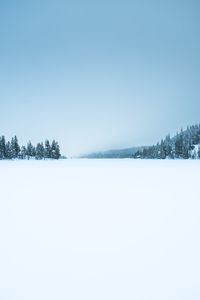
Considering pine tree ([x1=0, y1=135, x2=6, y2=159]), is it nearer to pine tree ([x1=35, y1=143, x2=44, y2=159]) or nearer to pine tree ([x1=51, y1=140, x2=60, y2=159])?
pine tree ([x1=35, y1=143, x2=44, y2=159])

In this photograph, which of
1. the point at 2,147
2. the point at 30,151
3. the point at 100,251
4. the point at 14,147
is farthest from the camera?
the point at 30,151

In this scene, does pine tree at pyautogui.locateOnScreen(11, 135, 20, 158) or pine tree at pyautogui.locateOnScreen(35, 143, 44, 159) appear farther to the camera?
pine tree at pyautogui.locateOnScreen(35, 143, 44, 159)

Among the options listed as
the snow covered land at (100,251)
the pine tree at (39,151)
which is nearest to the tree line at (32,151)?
the pine tree at (39,151)

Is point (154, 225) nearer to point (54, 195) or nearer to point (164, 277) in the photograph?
point (164, 277)

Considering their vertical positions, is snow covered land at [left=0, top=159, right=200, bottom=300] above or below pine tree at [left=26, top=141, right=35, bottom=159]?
below

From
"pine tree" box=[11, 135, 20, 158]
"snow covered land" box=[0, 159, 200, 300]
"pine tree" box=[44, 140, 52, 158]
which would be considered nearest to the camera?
"snow covered land" box=[0, 159, 200, 300]

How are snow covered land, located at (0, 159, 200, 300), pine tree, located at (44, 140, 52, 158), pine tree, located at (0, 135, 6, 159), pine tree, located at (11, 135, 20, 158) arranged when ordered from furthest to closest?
pine tree, located at (44, 140, 52, 158) < pine tree, located at (11, 135, 20, 158) < pine tree, located at (0, 135, 6, 159) < snow covered land, located at (0, 159, 200, 300)

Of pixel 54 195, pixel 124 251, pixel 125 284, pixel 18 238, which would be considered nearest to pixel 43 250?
pixel 18 238

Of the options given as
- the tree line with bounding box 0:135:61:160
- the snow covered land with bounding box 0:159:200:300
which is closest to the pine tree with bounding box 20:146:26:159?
the tree line with bounding box 0:135:61:160

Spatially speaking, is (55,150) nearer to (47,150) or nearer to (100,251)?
(47,150)

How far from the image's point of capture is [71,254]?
6.32 metres

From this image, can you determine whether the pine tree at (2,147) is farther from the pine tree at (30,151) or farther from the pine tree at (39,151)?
the pine tree at (39,151)

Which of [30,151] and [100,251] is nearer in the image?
[100,251]

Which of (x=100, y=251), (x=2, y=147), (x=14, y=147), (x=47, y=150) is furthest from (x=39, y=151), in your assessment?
(x=100, y=251)
